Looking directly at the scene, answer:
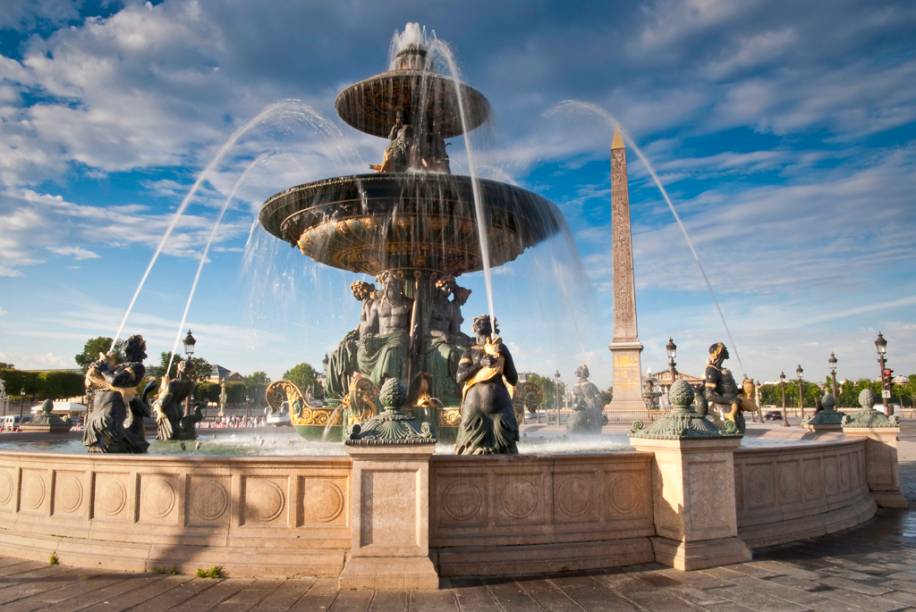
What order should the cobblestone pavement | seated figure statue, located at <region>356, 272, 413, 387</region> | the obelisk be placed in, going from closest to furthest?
the cobblestone pavement → seated figure statue, located at <region>356, 272, 413, 387</region> → the obelisk

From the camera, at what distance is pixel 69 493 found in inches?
284

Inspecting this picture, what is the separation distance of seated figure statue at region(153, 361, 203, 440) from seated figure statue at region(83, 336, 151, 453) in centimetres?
390

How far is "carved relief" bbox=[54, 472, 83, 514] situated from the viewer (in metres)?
7.18

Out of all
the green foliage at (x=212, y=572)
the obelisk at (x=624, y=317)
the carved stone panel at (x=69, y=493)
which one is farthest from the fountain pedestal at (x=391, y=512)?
the obelisk at (x=624, y=317)

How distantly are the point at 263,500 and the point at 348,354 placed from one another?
8.34 m

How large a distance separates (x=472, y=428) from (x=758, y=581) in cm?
328

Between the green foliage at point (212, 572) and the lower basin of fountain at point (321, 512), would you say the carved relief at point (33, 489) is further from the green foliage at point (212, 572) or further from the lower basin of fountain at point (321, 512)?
the green foliage at point (212, 572)

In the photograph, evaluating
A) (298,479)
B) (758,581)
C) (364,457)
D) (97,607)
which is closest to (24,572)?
(97,607)

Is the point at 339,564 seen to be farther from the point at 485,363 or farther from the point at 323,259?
the point at 323,259

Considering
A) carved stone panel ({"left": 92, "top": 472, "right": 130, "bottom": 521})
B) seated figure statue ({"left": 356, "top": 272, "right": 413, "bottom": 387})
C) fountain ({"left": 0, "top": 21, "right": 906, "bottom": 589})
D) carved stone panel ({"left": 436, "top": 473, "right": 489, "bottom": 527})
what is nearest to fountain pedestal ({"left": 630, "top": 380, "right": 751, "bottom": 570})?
fountain ({"left": 0, "top": 21, "right": 906, "bottom": 589})

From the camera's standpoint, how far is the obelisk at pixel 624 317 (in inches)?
2014

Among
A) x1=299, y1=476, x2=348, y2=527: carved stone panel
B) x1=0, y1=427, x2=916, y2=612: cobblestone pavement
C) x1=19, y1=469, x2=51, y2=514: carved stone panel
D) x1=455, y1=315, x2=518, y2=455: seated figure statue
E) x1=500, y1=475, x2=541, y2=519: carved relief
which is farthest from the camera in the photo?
x1=455, y1=315, x2=518, y2=455: seated figure statue

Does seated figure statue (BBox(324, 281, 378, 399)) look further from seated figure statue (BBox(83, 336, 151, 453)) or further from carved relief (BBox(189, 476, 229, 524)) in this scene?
carved relief (BBox(189, 476, 229, 524))

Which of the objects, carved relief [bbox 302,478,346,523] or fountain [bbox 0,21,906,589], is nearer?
fountain [bbox 0,21,906,589]
